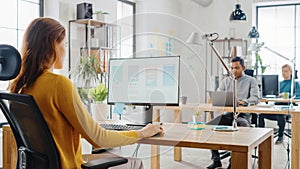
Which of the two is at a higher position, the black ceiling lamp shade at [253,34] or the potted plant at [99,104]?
the black ceiling lamp shade at [253,34]

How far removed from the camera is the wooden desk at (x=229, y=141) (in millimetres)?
1842

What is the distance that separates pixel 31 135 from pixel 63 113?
0.17 meters

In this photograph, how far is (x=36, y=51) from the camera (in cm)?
161

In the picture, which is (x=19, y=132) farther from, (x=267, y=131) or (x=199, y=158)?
(x=199, y=158)

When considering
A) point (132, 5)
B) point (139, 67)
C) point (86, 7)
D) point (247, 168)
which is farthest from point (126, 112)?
point (132, 5)

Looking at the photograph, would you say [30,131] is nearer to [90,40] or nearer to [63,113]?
[63,113]

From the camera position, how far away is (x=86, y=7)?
4836 mm

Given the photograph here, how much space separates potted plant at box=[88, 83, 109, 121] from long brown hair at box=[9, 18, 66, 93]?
4.15ft

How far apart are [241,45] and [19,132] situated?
5.96m

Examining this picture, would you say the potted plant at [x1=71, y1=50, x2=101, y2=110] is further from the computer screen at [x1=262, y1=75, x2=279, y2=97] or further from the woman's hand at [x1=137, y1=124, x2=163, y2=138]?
the computer screen at [x1=262, y1=75, x2=279, y2=97]

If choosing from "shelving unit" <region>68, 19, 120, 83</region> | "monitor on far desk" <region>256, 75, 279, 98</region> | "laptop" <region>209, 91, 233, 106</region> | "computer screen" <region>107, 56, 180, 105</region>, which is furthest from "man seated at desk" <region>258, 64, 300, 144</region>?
"computer screen" <region>107, 56, 180, 105</region>

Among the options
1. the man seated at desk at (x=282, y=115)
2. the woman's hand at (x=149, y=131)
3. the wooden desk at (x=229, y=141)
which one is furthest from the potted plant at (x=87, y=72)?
the woman's hand at (x=149, y=131)

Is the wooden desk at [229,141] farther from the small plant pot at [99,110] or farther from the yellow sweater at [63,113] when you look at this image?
the small plant pot at [99,110]

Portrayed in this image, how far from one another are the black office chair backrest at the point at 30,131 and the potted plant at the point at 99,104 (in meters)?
1.20
